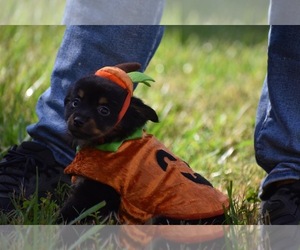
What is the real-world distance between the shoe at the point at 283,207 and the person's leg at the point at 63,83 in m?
0.55

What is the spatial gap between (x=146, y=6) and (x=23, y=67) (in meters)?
1.73

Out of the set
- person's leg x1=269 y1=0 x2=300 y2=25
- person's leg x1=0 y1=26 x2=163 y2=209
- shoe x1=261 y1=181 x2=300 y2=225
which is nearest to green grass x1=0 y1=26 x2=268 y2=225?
shoe x1=261 y1=181 x2=300 y2=225

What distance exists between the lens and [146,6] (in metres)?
2.32

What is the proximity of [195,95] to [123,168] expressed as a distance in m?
2.24

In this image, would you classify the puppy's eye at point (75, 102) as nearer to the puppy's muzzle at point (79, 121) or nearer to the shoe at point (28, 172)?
the puppy's muzzle at point (79, 121)

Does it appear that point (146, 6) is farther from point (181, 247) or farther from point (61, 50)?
point (181, 247)

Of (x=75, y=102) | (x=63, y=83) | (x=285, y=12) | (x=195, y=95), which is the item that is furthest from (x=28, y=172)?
(x=195, y=95)

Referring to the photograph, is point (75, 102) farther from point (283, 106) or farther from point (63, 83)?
point (283, 106)

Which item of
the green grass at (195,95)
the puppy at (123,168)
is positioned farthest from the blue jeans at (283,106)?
the puppy at (123,168)

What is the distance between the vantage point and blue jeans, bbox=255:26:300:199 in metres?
2.27

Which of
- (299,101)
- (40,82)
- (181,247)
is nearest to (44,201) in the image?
(181,247)

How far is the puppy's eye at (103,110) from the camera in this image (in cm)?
196

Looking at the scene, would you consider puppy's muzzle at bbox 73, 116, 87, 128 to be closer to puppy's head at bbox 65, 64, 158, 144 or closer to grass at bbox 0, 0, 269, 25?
puppy's head at bbox 65, 64, 158, 144

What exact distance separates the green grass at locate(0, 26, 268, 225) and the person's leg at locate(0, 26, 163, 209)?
171 millimetres
